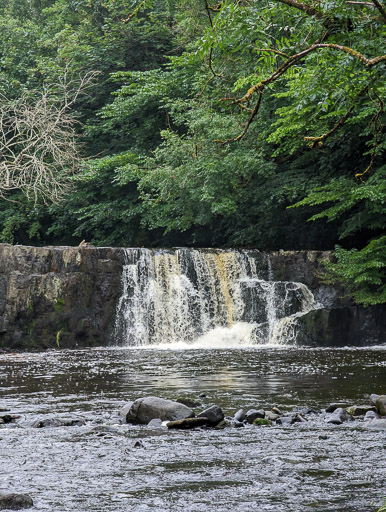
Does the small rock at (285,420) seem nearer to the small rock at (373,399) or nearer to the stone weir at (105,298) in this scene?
the small rock at (373,399)

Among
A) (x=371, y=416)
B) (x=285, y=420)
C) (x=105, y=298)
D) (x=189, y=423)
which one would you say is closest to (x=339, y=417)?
(x=371, y=416)

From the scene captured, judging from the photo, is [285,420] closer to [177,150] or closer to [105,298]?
[105,298]

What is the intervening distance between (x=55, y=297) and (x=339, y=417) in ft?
40.8

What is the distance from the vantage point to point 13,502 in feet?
13.6

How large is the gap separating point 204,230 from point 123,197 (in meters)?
4.09

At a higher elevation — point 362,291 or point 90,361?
point 362,291

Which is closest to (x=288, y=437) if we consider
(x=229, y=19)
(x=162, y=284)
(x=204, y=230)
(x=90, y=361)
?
(x=229, y=19)

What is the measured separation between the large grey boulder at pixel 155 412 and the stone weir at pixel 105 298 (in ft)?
36.1

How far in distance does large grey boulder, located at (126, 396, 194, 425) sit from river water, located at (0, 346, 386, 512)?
0.20 meters

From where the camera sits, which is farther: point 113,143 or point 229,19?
point 113,143

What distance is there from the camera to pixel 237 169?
2008 centimetres

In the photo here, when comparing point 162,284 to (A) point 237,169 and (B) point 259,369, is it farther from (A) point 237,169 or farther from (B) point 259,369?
(B) point 259,369

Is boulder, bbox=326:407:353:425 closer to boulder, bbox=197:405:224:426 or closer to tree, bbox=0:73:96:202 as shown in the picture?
boulder, bbox=197:405:224:426

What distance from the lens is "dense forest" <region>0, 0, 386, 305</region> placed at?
17.5 metres
